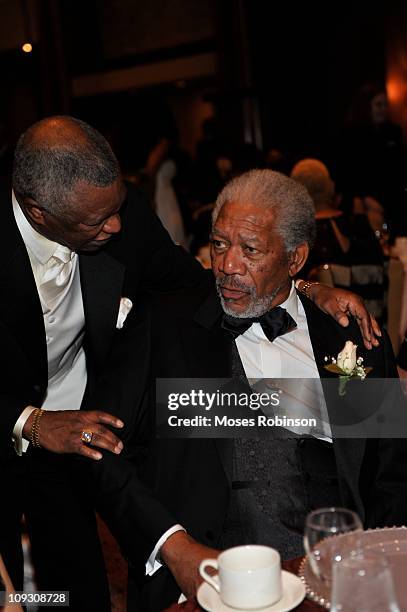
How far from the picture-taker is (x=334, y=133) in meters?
10.9

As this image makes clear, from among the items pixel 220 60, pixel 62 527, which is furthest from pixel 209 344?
pixel 220 60

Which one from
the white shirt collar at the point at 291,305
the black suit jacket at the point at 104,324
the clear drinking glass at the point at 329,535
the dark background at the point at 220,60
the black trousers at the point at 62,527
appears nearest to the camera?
the clear drinking glass at the point at 329,535

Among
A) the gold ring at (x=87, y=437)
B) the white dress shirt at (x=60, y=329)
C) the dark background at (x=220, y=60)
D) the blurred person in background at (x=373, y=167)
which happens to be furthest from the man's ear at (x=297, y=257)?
the dark background at (x=220, y=60)

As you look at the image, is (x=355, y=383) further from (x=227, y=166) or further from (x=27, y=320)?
(x=227, y=166)

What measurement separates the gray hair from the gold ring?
623 mm

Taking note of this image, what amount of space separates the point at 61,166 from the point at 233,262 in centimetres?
53

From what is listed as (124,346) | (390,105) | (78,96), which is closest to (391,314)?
(124,346)

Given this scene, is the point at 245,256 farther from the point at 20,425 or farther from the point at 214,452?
the point at 20,425

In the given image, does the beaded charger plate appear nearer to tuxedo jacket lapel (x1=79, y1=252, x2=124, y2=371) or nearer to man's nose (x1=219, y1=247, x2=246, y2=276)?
man's nose (x1=219, y1=247, x2=246, y2=276)

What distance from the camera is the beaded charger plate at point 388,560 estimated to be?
152cm

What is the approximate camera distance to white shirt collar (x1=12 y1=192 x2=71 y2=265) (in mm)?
2598

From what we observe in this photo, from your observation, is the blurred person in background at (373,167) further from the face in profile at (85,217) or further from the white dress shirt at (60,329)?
the face in profile at (85,217)

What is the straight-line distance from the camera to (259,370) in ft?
8.17
